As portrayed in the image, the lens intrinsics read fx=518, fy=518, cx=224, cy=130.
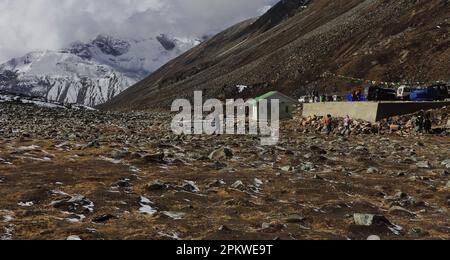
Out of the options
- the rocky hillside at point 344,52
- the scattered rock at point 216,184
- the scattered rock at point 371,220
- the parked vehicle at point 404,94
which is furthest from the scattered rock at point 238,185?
the rocky hillside at point 344,52

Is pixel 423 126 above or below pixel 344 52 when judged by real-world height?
below

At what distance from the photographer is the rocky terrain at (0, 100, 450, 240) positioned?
422 inches

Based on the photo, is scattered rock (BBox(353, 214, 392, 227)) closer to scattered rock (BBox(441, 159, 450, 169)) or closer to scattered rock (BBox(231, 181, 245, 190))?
scattered rock (BBox(231, 181, 245, 190))

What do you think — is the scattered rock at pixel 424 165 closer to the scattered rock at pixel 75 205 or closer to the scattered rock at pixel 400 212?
the scattered rock at pixel 400 212

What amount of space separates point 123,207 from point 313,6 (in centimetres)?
16481

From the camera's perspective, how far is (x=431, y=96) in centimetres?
4500

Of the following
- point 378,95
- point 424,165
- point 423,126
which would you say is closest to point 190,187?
point 424,165

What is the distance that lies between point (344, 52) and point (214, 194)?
92117 mm

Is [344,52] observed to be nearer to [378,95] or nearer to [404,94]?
[404,94]

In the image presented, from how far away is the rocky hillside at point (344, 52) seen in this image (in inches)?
3206

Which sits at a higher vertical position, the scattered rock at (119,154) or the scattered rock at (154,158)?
the scattered rock at (119,154)

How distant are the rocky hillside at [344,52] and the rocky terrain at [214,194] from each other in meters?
58.3

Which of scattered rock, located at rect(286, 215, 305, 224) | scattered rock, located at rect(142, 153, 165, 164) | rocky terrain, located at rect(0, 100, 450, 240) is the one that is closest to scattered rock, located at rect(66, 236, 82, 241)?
rocky terrain, located at rect(0, 100, 450, 240)

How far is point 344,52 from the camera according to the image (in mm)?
101500
